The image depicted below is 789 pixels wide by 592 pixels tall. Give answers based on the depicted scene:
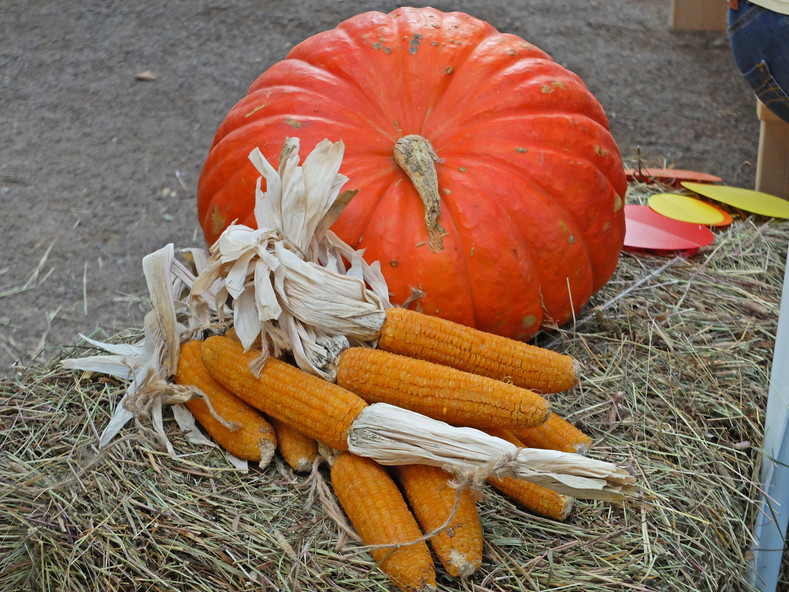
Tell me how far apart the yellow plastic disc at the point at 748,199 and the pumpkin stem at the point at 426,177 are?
6.16 ft

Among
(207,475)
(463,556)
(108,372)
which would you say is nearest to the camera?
(463,556)

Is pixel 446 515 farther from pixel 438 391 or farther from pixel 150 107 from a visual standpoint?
pixel 150 107

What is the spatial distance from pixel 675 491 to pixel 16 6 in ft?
20.1

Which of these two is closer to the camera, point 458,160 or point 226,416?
point 226,416

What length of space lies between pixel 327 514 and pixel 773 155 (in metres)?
3.24

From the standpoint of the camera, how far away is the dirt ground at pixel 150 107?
360 cm

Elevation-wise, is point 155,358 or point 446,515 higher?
point 446,515

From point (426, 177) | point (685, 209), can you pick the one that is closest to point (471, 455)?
point (426, 177)

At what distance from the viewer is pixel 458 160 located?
2211mm

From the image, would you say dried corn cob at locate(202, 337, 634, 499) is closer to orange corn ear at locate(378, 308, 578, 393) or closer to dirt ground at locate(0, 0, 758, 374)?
orange corn ear at locate(378, 308, 578, 393)

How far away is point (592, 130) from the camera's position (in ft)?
7.66

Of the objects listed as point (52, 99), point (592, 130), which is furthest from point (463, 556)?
point (52, 99)

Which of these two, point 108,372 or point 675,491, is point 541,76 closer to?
point 675,491

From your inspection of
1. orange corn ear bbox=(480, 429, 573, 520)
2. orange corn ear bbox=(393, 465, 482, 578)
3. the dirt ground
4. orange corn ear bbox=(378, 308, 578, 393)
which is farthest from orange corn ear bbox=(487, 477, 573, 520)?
the dirt ground
